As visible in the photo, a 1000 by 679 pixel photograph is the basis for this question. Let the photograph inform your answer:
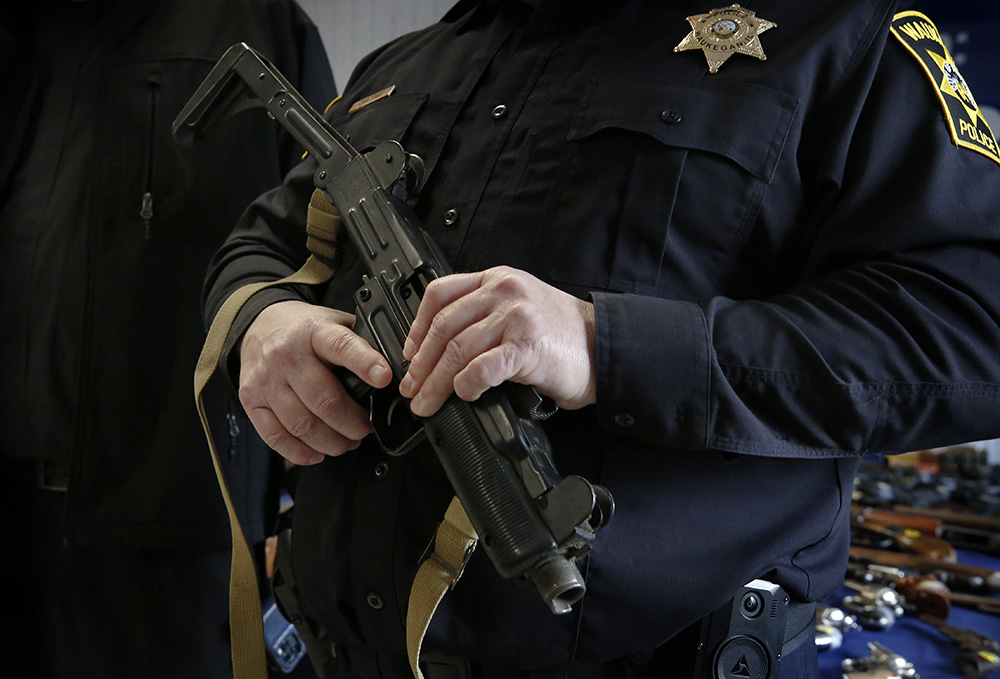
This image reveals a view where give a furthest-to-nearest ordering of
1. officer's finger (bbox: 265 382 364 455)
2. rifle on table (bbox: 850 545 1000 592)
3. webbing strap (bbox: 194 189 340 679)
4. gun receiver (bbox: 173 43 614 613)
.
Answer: rifle on table (bbox: 850 545 1000 592) < webbing strap (bbox: 194 189 340 679) < officer's finger (bbox: 265 382 364 455) < gun receiver (bbox: 173 43 614 613)

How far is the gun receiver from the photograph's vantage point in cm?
63

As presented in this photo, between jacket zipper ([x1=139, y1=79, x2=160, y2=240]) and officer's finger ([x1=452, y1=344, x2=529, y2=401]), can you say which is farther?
jacket zipper ([x1=139, y1=79, x2=160, y2=240])

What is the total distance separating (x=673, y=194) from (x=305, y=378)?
44 centimetres

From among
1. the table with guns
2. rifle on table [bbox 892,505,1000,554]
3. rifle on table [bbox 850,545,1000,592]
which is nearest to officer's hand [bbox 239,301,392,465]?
the table with guns

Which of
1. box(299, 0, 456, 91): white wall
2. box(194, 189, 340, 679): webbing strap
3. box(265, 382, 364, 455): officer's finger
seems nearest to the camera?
box(265, 382, 364, 455): officer's finger

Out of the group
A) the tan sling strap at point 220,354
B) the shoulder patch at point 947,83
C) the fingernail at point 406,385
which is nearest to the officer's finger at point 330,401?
the fingernail at point 406,385

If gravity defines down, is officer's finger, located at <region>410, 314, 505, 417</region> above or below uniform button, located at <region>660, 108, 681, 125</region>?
below

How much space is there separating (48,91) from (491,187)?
1281mm

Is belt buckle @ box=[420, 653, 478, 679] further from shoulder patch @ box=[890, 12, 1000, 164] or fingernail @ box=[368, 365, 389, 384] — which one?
shoulder patch @ box=[890, 12, 1000, 164]

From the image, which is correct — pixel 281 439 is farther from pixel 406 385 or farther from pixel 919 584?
pixel 919 584

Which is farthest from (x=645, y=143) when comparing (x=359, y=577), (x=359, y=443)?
(x=359, y=577)

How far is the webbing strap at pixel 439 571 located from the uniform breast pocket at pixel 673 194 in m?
0.27

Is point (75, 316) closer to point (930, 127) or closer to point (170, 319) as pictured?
point (170, 319)

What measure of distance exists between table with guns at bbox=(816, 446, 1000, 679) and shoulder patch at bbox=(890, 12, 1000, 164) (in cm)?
111
